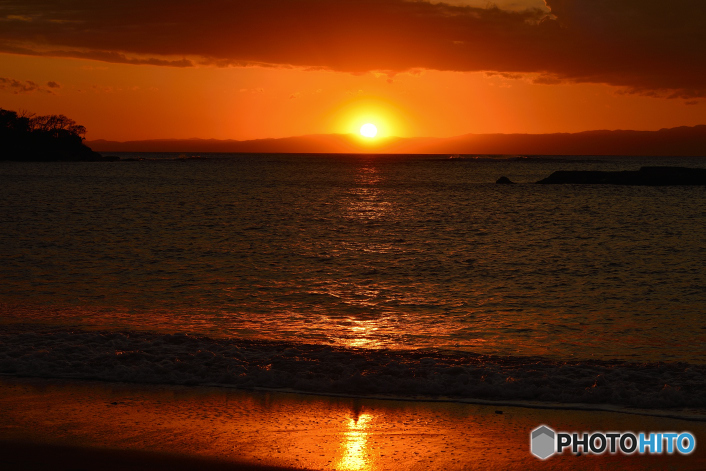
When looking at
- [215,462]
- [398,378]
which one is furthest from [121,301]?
[215,462]

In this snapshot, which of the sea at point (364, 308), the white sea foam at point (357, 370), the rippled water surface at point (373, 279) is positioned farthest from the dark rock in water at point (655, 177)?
the white sea foam at point (357, 370)

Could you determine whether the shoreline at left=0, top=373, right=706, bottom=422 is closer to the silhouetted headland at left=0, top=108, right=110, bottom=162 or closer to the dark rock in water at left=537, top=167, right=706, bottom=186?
the dark rock in water at left=537, top=167, right=706, bottom=186

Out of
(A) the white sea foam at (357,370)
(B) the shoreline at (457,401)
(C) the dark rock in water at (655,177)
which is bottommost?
(B) the shoreline at (457,401)

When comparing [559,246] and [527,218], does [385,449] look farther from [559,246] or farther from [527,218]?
[527,218]

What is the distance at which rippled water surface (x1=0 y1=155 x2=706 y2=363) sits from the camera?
1386 cm

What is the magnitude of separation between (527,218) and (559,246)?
16.4 meters

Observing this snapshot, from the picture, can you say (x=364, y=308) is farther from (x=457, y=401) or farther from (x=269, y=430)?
(x=269, y=430)

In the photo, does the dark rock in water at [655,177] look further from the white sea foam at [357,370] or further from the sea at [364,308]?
the white sea foam at [357,370]

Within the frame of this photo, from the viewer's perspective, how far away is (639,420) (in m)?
8.62

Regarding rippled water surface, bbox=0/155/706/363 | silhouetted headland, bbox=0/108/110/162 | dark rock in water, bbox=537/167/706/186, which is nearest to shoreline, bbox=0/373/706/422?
rippled water surface, bbox=0/155/706/363

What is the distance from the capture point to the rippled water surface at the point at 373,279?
13.9 metres

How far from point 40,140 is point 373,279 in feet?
637

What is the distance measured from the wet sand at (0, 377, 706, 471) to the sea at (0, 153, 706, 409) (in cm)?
68

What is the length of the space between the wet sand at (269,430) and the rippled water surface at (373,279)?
3.62m
